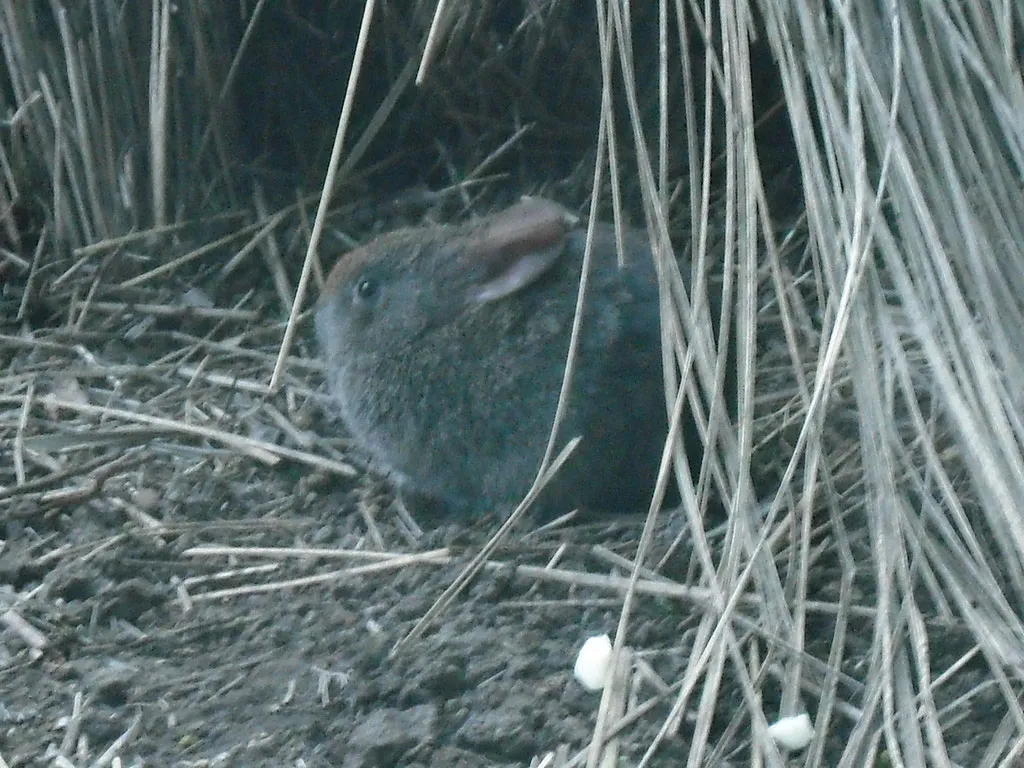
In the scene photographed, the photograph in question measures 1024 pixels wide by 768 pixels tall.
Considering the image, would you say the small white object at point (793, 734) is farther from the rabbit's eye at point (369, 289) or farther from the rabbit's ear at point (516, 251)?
the rabbit's eye at point (369, 289)

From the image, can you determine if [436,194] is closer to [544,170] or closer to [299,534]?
[544,170]

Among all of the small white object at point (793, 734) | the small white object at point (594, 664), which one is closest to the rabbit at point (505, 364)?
the small white object at point (594, 664)

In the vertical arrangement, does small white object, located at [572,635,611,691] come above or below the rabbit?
below

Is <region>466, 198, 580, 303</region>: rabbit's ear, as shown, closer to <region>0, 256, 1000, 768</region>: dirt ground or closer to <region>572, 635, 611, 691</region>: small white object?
<region>0, 256, 1000, 768</region>: dirt ground

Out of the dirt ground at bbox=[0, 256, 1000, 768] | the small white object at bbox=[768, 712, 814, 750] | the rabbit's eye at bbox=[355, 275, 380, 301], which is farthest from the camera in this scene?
the rabbit's eye at bbox=[355, 275, 380, 301]

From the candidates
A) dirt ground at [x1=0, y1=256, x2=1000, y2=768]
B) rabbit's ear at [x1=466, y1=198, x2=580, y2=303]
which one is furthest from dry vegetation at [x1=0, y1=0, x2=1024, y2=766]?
rabbit's ear at [x1=466, y1=198, x2=580, y2=303]

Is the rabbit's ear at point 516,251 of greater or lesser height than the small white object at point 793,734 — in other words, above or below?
above
